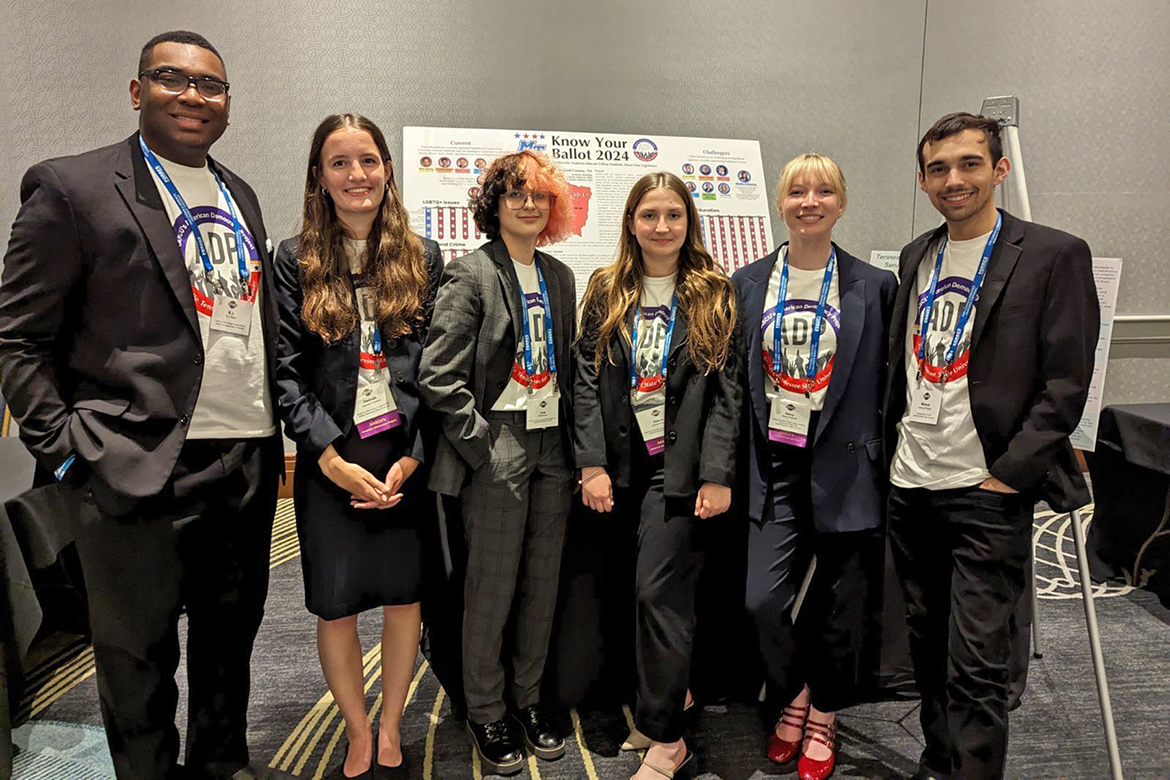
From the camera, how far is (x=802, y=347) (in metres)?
1.84

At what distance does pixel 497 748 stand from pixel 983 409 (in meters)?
1.54

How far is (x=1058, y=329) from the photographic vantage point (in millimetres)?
1563

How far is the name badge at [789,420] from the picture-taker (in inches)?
71.7

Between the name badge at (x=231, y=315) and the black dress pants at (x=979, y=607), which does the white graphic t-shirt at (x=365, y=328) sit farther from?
the black dress pants at (x=979, y=607)

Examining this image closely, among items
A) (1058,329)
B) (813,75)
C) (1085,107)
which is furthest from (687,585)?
(1085,107)

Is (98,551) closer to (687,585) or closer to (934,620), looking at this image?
(687,585)

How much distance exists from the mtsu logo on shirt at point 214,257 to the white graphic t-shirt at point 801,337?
4.29ft

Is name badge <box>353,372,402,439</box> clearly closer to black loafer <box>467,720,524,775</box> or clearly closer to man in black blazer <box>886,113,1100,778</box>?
black loafer <box>467,720,524,775</box>

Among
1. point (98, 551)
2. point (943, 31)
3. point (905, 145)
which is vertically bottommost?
point (98, 551)

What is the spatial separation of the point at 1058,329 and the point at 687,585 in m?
1.07

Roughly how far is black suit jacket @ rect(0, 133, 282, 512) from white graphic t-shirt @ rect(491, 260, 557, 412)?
72 cm

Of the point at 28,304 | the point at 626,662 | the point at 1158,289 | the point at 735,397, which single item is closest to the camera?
the point at 28,304

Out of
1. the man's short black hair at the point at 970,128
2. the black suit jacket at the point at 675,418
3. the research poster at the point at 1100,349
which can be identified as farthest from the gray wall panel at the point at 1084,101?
the black suit jacket at the point at 675,418

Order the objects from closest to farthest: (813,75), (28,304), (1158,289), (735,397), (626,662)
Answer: (28,304)
(735,397)
(626,662)
(813,75)
(1158,289)
